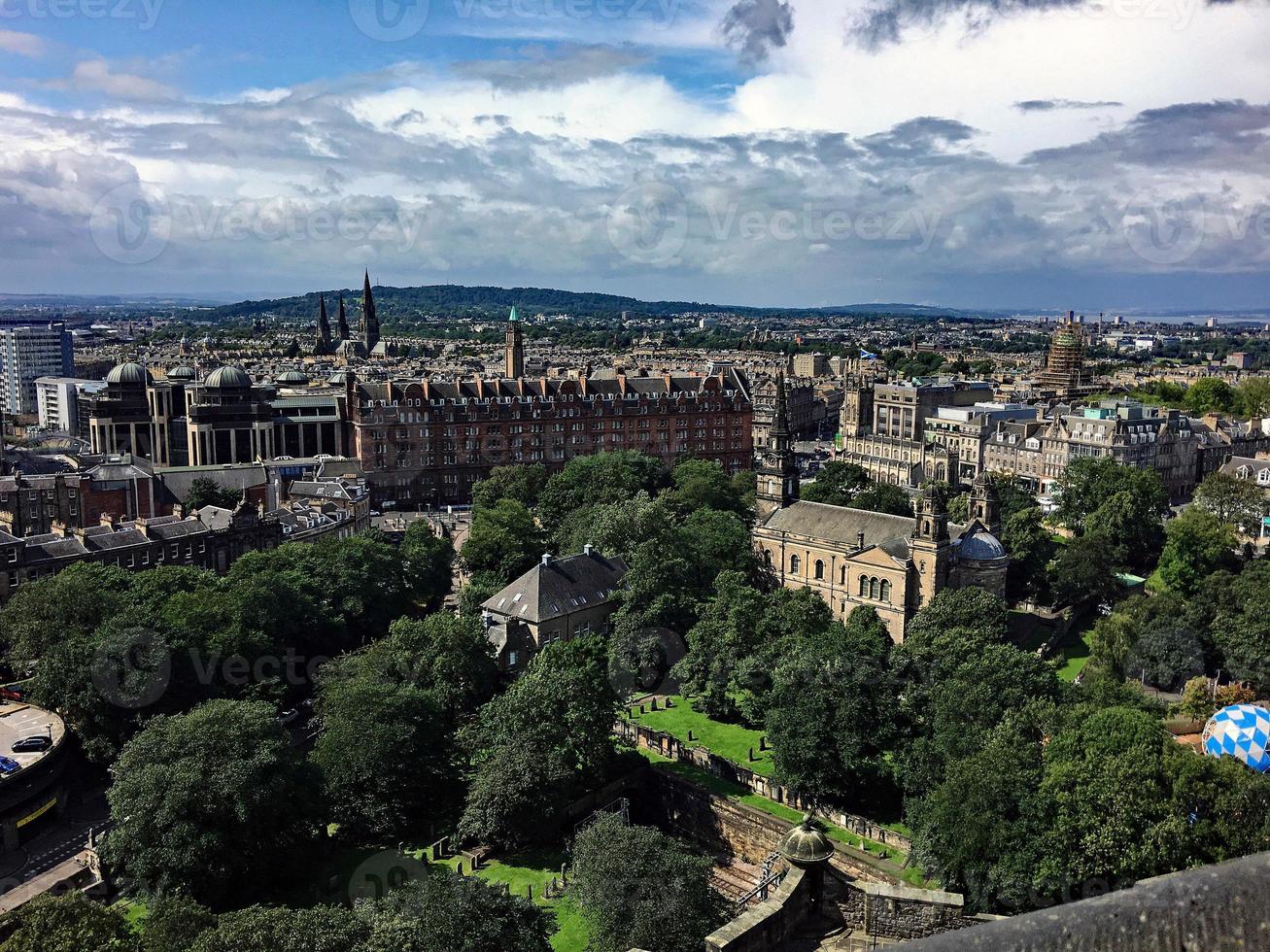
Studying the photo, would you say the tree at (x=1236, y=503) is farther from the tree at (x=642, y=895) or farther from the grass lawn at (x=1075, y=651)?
the tree at (x=642, y=895)

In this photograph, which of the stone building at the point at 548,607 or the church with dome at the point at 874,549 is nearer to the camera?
the stone building at the point at 548,607

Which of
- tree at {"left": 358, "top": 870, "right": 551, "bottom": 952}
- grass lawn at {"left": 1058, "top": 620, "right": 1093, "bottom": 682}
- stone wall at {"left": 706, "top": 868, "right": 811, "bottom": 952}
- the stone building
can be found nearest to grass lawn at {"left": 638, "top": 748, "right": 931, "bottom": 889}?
the stone building

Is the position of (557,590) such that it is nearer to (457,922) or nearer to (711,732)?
(711,732)

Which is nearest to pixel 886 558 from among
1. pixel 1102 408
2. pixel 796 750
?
pixel 796 750

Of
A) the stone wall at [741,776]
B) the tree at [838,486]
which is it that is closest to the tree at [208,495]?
the tree at [838,486]

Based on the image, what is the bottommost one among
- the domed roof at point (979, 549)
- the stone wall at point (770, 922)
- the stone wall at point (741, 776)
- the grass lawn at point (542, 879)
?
the grass lawn at point (542, 879)

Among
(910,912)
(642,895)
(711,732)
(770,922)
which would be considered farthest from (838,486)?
(770,922)
